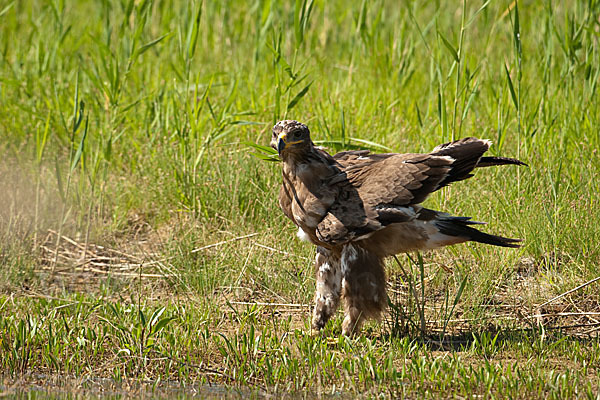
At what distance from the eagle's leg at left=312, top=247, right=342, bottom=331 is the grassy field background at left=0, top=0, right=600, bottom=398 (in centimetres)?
12

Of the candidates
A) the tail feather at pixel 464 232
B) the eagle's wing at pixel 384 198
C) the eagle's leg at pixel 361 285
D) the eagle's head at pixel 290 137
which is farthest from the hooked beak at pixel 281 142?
the tail feather at pixel 464 232

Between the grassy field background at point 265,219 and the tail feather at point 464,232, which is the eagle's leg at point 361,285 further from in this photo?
the tail feather at point 464,232

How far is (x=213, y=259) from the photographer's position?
5.83 metres

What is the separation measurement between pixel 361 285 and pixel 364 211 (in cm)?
44

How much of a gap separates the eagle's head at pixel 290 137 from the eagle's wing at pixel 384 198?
374mm

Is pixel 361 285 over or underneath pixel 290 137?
underneath

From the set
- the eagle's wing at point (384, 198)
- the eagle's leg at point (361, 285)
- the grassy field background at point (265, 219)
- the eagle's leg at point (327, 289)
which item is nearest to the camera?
the grassy field background at point (265, 219)

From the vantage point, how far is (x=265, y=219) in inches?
242

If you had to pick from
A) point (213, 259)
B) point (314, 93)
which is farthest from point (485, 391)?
point (314, 93)

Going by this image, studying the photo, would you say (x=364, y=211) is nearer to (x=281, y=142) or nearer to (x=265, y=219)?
(x=281, y=142)

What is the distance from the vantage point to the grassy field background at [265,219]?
439 cm

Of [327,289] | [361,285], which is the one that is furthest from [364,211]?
[327,289]

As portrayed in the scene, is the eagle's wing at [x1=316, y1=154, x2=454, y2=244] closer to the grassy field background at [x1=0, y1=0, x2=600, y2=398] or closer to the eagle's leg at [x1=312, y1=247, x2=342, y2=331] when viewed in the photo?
the eagle's leg at [x1=312, y1=247, x2=342, y2=331]

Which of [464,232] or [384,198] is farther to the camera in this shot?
[464,232]
